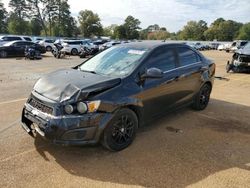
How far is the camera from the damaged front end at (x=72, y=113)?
365 cm

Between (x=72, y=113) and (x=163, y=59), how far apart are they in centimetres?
220

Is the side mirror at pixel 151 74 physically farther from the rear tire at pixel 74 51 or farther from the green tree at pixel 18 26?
the green tree at pixel 18 26

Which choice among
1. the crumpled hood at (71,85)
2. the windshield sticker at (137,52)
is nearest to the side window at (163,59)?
the windshield sticker at (137,52)

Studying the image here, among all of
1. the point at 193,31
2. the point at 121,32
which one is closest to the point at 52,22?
the point at 121,32

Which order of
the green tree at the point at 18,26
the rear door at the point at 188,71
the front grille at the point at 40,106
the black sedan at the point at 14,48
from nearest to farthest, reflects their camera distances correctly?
the front grille at the point at 40,106 → the rear door at the point at 188,71 → the black sedan at the point at 14,48 → the green tree at the point at 18,26

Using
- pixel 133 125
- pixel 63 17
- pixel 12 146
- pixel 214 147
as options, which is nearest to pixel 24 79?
pixel 12 146

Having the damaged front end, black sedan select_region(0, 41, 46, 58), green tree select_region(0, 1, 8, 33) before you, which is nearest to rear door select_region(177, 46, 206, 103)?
the damaged front end

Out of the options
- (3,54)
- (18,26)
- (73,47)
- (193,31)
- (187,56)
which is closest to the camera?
(187,56)

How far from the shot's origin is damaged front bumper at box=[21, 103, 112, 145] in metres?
3.64

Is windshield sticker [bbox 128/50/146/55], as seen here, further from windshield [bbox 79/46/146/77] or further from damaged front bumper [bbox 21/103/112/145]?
damaged front bumper [bbox 21/103/112/145]

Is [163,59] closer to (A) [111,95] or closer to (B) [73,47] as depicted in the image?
(A) [111,95]

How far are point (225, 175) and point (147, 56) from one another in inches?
89.7

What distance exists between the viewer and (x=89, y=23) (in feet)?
261

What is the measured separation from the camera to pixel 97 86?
155 inches
